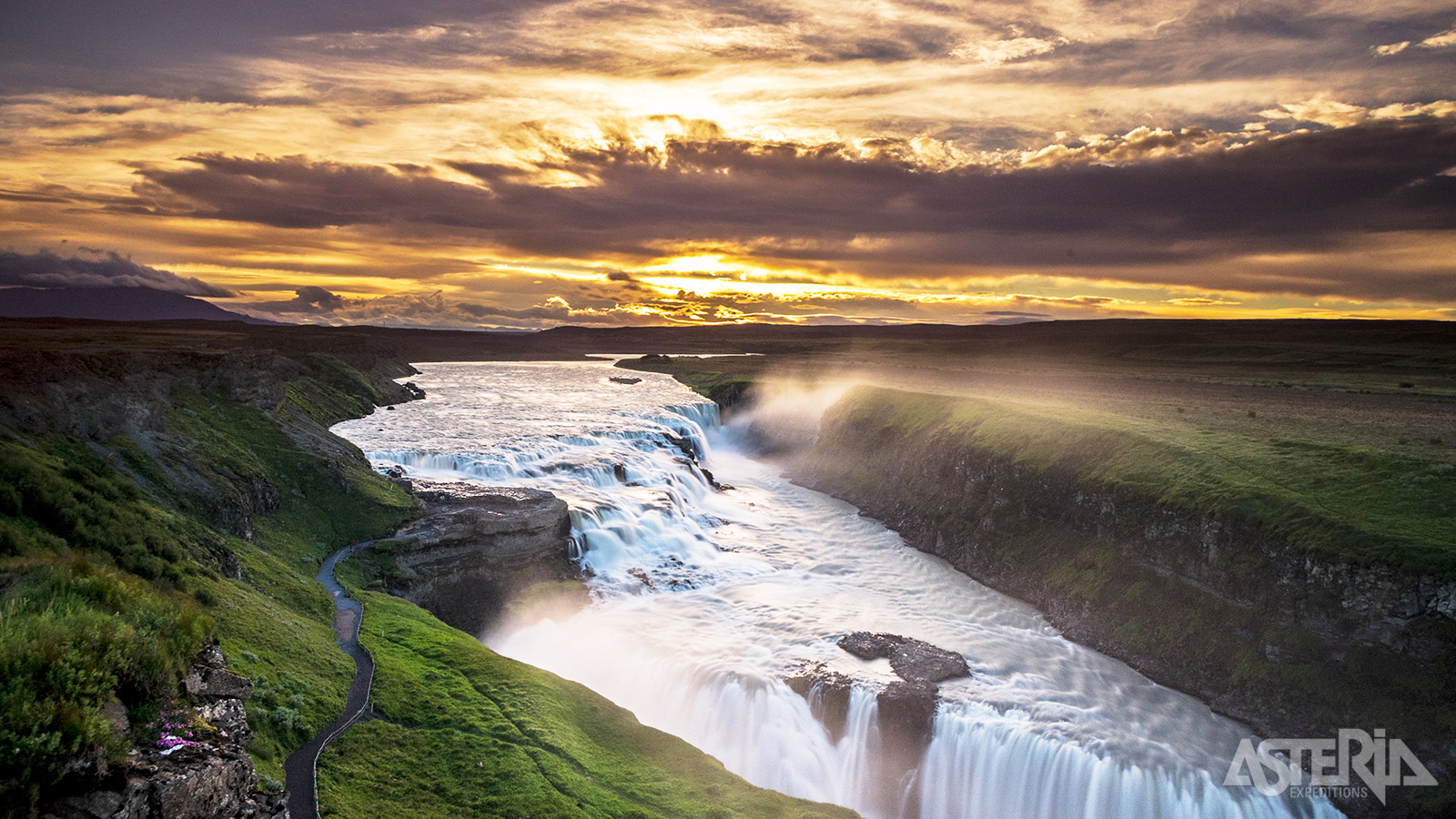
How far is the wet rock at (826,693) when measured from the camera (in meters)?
22.7

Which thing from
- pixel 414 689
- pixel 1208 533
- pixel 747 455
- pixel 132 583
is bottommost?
pixel 747 455

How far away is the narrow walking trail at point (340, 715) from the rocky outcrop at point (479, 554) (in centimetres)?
410

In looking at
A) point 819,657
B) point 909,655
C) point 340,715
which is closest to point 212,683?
point 340,715

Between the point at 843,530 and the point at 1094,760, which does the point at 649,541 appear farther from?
the point at 1094,760

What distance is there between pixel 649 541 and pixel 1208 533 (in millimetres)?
26228

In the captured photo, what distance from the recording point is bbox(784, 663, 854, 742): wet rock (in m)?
22.7

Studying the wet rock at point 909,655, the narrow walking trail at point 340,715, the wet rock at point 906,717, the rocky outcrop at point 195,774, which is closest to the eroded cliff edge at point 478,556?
the narrow walking trail at point 340,715

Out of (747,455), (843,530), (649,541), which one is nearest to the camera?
(649,541)

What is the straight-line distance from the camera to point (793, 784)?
21.5m

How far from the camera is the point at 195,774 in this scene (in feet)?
28.2

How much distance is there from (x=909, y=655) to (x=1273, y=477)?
56.6ft

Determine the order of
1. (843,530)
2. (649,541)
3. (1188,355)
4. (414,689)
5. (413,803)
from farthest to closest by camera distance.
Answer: (1188,355) → (843,530) → (649,541) → (414,689) → (413,803)

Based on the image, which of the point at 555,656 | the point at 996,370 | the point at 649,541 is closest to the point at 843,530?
the point at 649,541

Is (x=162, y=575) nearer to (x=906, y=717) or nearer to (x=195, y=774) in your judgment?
(x=195, y=774)
